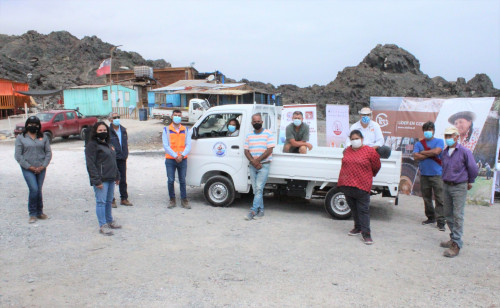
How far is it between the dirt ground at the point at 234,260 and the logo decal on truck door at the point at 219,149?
1159mm

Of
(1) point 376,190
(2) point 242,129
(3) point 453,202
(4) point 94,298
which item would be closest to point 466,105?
(1) point 376,190

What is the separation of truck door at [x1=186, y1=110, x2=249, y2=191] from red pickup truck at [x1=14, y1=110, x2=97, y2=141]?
44.3 feet

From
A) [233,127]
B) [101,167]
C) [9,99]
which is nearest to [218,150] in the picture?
[233,127]

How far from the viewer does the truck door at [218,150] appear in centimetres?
770

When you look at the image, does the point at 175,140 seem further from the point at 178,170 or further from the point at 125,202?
the point at 125,202

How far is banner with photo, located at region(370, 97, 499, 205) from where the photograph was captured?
898 cm

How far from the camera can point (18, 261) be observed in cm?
484

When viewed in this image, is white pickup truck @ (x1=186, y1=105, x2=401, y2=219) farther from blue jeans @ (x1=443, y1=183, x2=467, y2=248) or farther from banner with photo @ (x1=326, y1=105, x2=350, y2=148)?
banner with photo @ (x1=326, y1=105, x2=350, y2=148)

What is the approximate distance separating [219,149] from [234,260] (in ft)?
10.4

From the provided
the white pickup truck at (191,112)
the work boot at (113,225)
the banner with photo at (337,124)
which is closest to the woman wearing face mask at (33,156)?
the work boot at (113,225)

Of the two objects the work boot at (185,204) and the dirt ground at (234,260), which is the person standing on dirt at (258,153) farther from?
the work boot at (185,204)

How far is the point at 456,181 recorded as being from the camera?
212 inches

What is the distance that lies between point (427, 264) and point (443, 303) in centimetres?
115

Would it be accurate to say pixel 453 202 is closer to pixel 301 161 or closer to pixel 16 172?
pixel 301 161
